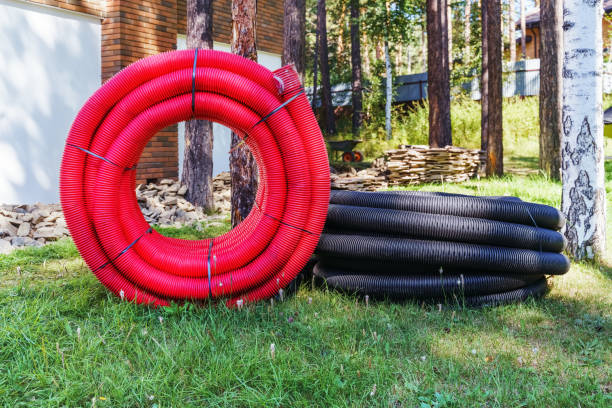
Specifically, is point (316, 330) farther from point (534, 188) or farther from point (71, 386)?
point (534, 188)

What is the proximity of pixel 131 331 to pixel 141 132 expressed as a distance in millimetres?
1233

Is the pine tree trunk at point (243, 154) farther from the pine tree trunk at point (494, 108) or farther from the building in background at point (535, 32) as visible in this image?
the building in background at point (535, 32)

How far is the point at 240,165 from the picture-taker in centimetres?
512

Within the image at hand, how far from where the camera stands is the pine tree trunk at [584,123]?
14.6 feet

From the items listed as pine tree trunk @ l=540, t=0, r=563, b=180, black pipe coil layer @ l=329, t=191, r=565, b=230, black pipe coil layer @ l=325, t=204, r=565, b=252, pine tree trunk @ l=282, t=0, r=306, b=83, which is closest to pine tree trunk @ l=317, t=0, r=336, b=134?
pine tree trunk @ l=282, t=0, r=306, b=83

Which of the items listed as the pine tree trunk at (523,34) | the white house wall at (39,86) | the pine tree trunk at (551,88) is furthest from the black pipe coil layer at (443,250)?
the pine tree trunk at (523,34)

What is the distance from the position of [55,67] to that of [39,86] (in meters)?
0.42

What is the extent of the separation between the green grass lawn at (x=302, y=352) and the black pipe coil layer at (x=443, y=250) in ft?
0.44

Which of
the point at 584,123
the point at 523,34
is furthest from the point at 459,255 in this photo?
the point at 523,34

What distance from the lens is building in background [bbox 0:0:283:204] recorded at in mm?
8117

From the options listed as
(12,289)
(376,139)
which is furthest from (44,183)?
(376,139)

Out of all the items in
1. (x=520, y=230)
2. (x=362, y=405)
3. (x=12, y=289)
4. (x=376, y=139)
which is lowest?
(x=362, y=405)

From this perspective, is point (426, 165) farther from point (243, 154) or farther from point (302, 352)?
point (302, 352)

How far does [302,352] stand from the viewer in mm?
2531
